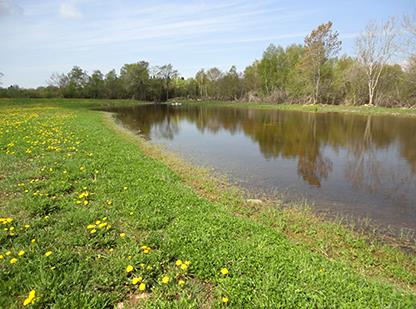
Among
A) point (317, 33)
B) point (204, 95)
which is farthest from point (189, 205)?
point (204, 95)

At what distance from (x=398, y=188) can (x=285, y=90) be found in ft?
199

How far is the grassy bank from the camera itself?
315cm

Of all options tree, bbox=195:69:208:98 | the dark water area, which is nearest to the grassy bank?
the dark water area

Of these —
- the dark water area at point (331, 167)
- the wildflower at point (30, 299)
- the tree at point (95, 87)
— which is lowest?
the dark water area at point (331, 167)

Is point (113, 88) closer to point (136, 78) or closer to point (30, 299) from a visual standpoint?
point (136, 78)

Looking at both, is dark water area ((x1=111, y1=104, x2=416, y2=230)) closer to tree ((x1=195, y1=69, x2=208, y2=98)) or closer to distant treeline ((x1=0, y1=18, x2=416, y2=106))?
distant treeline ((x1=0, y1=18, x2=416, y2=106))

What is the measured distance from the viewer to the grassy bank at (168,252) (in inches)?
124

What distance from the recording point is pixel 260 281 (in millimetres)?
3369

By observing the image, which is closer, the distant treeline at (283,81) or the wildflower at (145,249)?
the wildflower at (145,249)

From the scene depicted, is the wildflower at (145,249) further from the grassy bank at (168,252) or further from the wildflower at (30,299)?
the wildflower at (30,299)

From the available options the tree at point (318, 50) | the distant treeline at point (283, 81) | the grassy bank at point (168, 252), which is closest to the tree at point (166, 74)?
the distant treeline at point (283, 81)

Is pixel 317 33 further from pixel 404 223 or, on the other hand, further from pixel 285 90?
pixel 404 223

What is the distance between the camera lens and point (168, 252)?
4035 millimetres

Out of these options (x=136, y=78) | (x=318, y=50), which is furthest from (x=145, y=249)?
(x=136, y=78)
